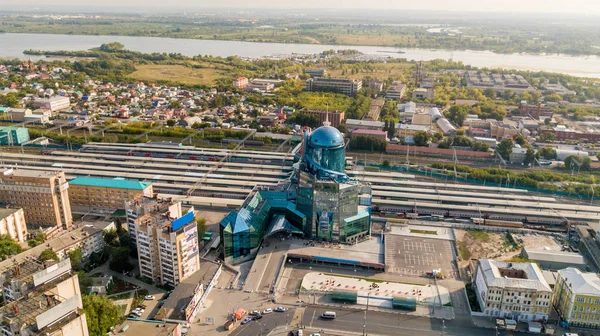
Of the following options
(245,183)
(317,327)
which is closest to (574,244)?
(317,327)

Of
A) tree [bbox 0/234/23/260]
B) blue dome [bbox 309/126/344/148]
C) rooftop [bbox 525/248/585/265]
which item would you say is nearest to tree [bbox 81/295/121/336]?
tree [bbox 0/234/23/260]

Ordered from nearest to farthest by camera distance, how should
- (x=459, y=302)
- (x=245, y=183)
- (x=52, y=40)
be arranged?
(x=459, y=302), (x=245, y=183), (x=52, y=40)

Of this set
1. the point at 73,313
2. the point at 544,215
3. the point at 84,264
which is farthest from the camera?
the point at 544,215

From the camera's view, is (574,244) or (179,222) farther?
(574,244)

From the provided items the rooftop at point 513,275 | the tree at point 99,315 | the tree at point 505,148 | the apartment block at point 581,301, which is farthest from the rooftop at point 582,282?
the tree at point 505,148

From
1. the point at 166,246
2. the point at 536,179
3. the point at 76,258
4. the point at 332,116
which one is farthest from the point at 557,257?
the point at 332,116

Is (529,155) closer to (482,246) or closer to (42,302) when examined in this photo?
(482,246)

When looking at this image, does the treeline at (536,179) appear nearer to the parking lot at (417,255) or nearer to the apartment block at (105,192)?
the parking lot at (417,255)

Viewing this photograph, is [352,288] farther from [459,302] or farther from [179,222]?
[179,222]
